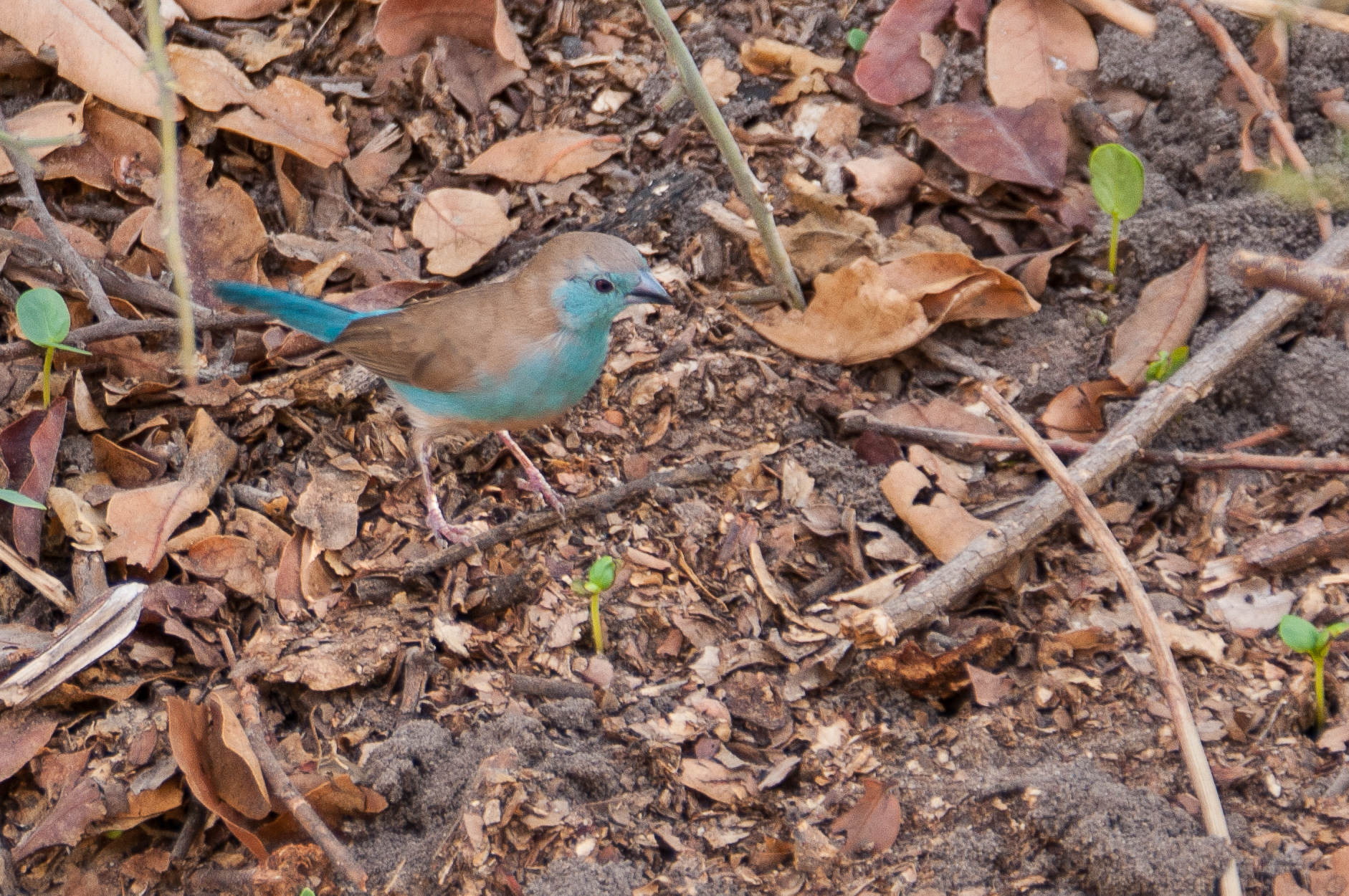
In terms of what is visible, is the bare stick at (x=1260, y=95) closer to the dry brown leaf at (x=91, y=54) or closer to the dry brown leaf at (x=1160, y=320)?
the dry brown leaf at (x=1160, y=320)

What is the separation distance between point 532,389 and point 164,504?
1.15 meters

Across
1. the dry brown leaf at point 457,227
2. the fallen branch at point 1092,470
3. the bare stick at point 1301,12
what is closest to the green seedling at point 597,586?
the fallen branch at point 1092,470

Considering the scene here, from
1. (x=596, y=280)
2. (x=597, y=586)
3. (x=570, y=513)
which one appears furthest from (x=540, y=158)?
(x=597, y=586)

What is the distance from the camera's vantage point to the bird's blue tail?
13.0 ft

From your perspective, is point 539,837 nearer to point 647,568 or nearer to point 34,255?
point 647,568

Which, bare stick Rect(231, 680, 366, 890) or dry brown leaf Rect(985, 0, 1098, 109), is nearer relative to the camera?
bare stick Rect(231, 680, 366, 890)

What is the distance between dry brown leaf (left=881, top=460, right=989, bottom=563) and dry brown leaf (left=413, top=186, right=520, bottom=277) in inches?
68.8

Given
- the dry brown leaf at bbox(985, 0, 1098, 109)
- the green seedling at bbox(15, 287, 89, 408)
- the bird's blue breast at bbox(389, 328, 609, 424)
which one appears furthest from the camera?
the dry brown leaf at bbox(985, 0, 1098, 109)

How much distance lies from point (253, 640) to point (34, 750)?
22.9 inches

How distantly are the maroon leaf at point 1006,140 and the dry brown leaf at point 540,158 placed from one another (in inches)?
47.8

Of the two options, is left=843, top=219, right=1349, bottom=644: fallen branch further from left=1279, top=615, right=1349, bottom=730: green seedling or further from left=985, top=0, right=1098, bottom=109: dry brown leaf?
left=985, top=0, right=1098, bottom=109: dry brown leaf

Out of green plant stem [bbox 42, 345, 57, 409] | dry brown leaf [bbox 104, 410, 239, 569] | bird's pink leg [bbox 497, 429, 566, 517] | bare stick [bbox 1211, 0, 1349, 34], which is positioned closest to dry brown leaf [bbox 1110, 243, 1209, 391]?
bare stick [bbox 1211, 0, 1349, 34]

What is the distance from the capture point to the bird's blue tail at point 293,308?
3949mm

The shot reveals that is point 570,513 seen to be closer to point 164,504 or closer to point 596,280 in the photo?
point 596,280
